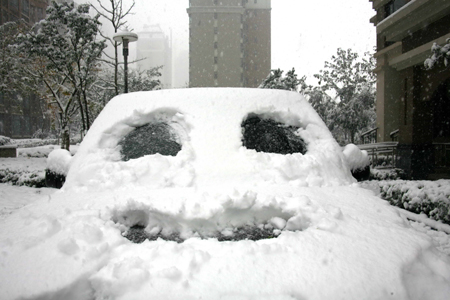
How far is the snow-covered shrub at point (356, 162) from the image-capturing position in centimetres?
295

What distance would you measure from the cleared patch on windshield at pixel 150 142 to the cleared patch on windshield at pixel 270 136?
634 mm

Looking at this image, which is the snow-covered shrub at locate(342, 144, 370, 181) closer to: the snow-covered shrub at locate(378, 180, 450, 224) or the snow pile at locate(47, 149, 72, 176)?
the snow-covered shrub at locate(378, 180, 450, 224)

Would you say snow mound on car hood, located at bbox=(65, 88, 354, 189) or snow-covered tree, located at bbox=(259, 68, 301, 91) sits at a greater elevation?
snow-covered tree, located at bbox=(259, 68, 301, 91)

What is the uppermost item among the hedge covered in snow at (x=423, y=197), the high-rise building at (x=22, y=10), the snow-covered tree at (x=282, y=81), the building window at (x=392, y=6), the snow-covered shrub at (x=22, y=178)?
the high-rise building at (x=22, y=10)

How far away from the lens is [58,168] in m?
2.88

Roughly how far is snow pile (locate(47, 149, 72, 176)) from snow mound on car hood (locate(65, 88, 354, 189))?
0.44 ft

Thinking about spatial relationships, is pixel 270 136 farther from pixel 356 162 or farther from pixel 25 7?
pixel 25 7

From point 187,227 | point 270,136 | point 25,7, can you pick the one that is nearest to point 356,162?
point 270,136

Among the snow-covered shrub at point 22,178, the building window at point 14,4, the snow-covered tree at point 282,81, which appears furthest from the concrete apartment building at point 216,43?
the snow-covered shrub at point 22,178

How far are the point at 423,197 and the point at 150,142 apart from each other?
135 inches

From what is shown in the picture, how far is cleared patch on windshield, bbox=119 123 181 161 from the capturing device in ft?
9.05

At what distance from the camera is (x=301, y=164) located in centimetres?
257

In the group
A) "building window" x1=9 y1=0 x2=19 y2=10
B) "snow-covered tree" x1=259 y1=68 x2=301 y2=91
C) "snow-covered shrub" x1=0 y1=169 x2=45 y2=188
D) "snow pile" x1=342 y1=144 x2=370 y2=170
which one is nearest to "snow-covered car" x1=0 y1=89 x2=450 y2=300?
"snow pile" x1=342 y1=144 x2=370 y2=170

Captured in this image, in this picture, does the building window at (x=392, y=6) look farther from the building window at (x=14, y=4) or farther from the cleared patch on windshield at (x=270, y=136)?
the building window at (x=14, y=4)
